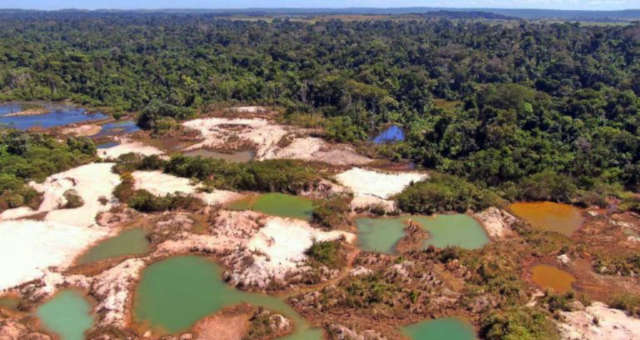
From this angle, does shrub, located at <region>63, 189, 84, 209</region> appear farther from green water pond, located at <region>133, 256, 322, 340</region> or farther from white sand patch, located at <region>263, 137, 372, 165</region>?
white sand patch, located at <region>263, 137, 372, 165</region>

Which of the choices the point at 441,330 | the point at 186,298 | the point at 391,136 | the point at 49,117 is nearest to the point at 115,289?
the point at 186,298

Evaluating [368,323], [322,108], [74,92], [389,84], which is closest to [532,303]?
[368,323]

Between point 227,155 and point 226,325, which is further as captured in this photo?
point 227,155

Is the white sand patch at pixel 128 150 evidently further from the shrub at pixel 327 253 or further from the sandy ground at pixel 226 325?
the sandy ground at pixel 226 325

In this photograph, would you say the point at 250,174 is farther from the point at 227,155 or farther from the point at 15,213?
the point at 15,213

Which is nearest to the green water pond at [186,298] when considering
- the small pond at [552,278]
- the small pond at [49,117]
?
the small pond at [552,278]

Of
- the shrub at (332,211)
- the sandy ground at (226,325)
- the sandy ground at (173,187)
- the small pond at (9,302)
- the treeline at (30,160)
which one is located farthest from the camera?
the sandy ground at (173,187)

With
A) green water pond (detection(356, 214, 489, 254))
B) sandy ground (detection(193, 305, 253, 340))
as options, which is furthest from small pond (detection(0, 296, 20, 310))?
green water pond (detection(356, 214, 489, 254))
